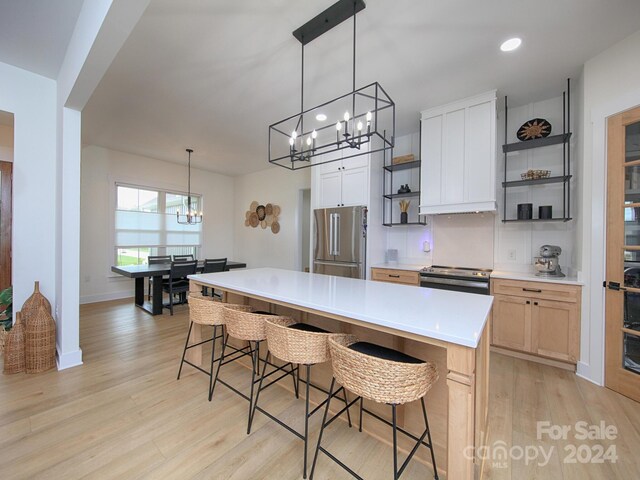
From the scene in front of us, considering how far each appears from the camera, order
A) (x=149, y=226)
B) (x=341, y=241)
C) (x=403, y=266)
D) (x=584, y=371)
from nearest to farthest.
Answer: (x=584, y=371), (x=403, y=266), (x=341, y=241), (x=149, y=226)

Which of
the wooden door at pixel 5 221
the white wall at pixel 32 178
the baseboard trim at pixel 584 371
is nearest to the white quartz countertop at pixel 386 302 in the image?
the baseboard trim at pixel 584 371

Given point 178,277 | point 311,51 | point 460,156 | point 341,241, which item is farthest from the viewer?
point 178,277

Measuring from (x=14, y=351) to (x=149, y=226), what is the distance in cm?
374

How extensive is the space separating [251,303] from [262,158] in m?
3.77

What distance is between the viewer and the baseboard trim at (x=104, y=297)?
16.1 feet

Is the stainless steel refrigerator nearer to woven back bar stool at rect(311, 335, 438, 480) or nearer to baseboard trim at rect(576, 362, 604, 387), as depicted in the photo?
baseboard trim at rect(576, 362, 604, 387)

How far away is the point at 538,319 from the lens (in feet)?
8.95

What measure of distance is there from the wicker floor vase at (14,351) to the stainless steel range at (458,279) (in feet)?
13.2

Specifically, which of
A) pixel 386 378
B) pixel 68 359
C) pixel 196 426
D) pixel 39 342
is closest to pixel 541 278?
pixel 386 378

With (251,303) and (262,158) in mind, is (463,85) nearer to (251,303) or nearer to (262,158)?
(251,303)

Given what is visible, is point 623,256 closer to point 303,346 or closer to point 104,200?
point 303,346

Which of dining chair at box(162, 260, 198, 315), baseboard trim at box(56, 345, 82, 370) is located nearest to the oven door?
dining chair at box(162, 260, 198, 315)

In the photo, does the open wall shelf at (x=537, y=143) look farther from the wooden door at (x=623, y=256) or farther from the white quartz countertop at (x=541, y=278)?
the white quartz countertop at (x=541, y=278)

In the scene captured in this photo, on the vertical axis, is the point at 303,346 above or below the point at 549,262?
below
